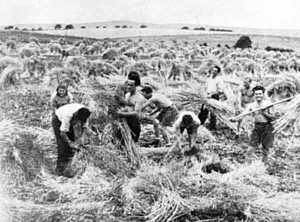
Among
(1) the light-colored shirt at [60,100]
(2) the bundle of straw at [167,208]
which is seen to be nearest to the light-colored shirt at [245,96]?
(1) the light-colored shirt at [60,100]

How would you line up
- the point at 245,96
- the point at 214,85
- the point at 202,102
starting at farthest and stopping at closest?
the point at 245,96
the point at 214,85
the point at 202,102

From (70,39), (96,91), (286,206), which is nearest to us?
(286,206)

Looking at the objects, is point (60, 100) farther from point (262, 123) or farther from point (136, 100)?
point (262, 123)

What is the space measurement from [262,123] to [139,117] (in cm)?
Result: 164

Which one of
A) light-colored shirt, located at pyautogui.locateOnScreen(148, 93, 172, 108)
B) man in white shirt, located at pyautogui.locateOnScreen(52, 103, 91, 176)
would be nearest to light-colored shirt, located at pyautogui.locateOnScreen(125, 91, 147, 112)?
light-colored shirt, located at pyautogui.locateOnScreen(148, 93, 172, 108)

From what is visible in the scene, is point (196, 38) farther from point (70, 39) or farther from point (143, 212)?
point (143, 212)

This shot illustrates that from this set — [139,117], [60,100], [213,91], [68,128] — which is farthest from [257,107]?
[60,100]

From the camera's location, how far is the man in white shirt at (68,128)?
4.74m

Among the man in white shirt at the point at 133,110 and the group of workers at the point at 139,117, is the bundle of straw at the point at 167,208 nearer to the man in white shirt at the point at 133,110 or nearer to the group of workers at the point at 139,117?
the group of workers at the point at 139,117

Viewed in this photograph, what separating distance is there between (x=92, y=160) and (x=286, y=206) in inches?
85.1

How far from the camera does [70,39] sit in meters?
14.4

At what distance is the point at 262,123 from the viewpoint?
5699 millimetres

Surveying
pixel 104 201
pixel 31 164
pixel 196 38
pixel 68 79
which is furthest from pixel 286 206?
pixel 196 38

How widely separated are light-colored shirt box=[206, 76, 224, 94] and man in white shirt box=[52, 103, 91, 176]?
246 cm
